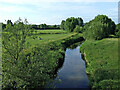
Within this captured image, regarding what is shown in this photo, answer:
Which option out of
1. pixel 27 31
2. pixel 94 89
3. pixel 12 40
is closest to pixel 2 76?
pixel 12 40

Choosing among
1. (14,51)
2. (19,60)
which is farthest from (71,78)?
(14,51)

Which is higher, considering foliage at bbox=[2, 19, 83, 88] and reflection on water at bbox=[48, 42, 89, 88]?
foliage at bbox=[2, 19, 83, 88]

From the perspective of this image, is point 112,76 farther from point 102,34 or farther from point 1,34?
point 102,34

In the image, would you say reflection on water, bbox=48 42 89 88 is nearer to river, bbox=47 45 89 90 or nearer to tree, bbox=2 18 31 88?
river, bbox=47 45 89 90

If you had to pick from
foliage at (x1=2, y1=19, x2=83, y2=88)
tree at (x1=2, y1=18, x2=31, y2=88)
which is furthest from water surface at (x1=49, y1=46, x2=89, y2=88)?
tree at (x1=2, y1=18, x2=31, y2=88)

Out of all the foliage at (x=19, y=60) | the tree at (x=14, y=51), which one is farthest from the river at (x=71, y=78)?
the tree at (x=14, y=51)

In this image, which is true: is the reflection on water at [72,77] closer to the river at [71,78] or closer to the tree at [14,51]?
the river at [71,78]

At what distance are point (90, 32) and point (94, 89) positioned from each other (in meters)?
35.9

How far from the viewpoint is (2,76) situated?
38.0 feet

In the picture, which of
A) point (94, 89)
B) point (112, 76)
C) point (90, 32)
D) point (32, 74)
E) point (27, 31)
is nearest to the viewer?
point (32, 74)

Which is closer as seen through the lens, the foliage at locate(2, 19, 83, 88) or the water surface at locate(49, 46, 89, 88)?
the foliage at locate(2, 19, 83, 88)

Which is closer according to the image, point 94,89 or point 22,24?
point 22,24

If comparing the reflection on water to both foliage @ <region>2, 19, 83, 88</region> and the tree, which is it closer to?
foliage @ <region>2, 19, 83, 88</region>

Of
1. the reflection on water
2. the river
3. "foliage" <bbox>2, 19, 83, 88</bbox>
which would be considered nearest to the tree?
"foliage" <bbox>2, 19, 83, 88</bbox>
